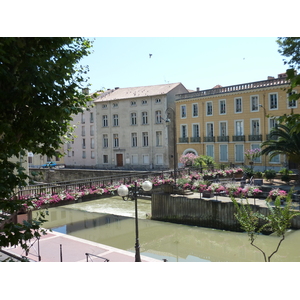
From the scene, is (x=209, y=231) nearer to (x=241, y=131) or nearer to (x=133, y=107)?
(x=241, y=131)

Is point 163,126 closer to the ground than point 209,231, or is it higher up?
higher up

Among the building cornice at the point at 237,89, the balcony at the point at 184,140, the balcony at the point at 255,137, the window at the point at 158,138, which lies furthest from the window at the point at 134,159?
the balcony at the point at 255,137

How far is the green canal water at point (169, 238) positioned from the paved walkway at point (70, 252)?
8.41 ft

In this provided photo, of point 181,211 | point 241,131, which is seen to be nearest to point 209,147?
point 241,131

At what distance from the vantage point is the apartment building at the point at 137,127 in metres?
39.3

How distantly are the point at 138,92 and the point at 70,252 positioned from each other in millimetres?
31612

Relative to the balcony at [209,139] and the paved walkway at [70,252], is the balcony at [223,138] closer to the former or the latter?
the balcony at [209,139]

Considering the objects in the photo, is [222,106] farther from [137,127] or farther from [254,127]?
[137,127]

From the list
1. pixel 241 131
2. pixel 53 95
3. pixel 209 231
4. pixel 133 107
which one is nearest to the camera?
pixel 53 95

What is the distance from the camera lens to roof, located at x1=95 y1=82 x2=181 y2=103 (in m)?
40.0

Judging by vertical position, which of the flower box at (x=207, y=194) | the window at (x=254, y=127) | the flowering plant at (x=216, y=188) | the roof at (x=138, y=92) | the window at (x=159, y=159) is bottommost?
the flower box at (x=207, y=194)

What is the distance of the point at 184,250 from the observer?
49.1ft

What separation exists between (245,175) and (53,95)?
2202 cm

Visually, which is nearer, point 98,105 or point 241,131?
point 241,131
